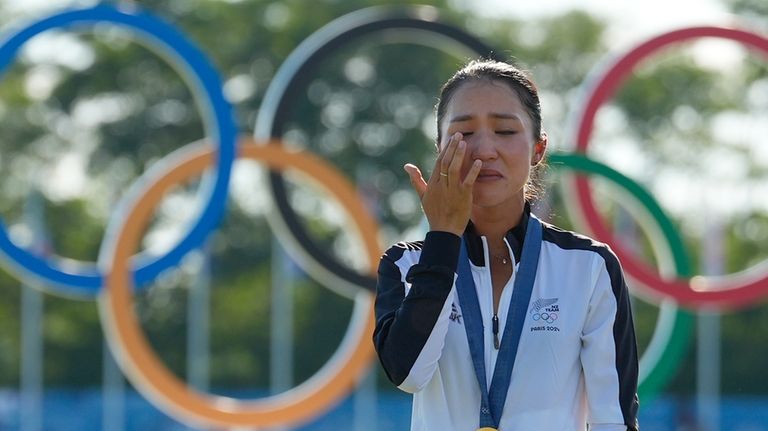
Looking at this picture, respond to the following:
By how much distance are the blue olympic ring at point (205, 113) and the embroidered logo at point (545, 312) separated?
10034 millimetres

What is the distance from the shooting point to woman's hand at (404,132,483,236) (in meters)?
3.96

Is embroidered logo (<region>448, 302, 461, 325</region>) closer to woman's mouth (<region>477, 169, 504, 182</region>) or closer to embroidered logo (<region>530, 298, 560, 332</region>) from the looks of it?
embroidered logo (<region>530, 298, 560, 332</region>)

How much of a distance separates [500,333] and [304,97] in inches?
1286

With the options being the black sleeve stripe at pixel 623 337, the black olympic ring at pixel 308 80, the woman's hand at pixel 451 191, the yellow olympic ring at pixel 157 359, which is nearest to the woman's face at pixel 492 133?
the woman's hand at pixel 451 191

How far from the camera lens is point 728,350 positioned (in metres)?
36.0

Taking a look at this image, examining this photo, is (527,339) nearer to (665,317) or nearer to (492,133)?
(492,133)

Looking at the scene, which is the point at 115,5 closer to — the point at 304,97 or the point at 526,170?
the point at 526,170

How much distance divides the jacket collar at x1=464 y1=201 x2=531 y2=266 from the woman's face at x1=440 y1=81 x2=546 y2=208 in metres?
0.08

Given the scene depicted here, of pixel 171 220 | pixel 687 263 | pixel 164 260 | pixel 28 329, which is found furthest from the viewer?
pixel 171 220

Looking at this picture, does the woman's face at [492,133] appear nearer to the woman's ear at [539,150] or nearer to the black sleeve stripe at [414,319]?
the woman's ear at [539,150]

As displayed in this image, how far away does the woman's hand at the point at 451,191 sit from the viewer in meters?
3.96

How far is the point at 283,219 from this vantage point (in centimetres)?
1441

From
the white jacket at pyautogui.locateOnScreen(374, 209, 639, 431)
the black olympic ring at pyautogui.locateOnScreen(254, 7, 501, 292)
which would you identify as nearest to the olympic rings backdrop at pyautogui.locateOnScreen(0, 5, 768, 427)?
the black olympic ring at pyautogui.locateOnScreen(254, 7, 501, 292)

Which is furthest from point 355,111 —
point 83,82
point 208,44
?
point 83,82
